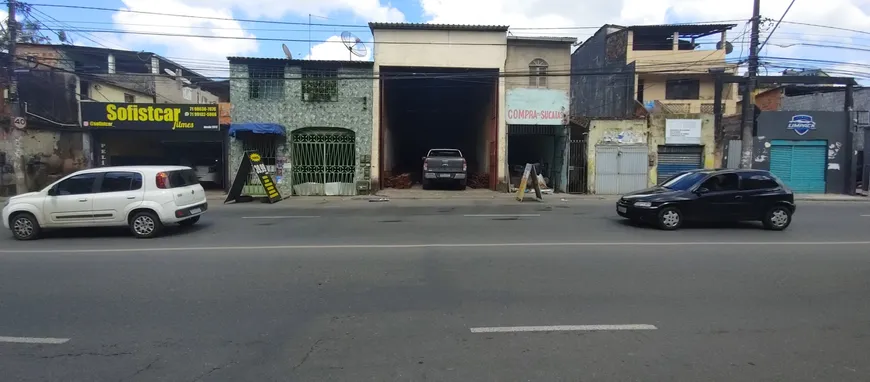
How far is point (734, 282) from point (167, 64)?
116ft

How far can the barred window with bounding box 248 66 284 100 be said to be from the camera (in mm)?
20484

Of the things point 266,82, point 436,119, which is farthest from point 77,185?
point 436,119

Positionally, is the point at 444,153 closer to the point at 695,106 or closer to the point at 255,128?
the point at 255,128

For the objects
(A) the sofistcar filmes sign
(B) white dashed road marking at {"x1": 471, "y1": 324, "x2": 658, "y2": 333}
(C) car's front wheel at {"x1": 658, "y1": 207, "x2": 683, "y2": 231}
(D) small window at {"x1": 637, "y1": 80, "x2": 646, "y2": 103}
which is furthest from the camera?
(D) small window at {"x1": 637, "y1": 80, "x2": 646, "y2": 103}

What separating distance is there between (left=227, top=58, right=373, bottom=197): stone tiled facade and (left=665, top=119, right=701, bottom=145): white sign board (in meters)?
13.2

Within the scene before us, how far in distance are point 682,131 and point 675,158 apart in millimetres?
1233

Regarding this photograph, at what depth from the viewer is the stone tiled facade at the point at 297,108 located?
67.2 feet

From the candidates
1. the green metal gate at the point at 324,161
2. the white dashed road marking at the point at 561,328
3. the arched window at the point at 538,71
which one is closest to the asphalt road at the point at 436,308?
the white dashed road marking at the point at 561,328

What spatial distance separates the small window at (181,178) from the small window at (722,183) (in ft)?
38.0

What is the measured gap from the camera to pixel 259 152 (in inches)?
819

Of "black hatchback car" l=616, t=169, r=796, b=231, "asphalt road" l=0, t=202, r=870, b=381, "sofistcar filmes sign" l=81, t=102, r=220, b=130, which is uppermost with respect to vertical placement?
"sofistcar filmes sign" l=81, t=102, r=220, b=130

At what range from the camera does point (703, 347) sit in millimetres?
4062

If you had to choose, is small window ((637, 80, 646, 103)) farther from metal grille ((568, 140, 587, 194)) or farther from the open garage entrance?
metal grille ((568, 140, 587, 194))

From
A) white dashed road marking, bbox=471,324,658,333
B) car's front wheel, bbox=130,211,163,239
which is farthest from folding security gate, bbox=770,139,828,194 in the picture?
car's front wheel, bbox=130,211,163,239
